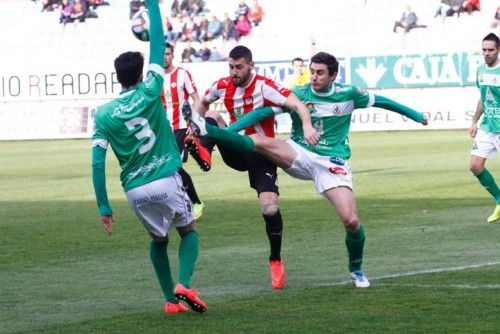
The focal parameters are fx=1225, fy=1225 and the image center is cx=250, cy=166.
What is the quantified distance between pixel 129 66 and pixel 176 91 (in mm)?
7726

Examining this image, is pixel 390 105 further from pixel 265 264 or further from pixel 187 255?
pixel 187 255

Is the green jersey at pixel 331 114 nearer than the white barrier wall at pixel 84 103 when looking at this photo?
Yes

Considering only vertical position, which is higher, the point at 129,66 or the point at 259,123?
the point at 129,66

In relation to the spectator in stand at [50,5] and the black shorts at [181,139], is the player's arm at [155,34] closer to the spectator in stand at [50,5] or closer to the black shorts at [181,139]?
the black shorts at [181,139]

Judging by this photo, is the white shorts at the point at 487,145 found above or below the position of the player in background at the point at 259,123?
below

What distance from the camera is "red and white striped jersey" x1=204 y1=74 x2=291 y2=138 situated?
33.1 feet

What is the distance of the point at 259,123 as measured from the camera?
1033cm

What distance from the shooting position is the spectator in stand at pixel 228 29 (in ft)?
147

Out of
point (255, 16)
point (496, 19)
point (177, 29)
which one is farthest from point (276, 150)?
point (177, 29)

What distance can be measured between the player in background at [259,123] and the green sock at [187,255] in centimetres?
132

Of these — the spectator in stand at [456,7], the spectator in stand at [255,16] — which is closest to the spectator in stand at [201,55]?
the spectator in stand at [255,16]

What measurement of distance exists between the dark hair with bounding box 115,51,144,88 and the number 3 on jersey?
0.27m

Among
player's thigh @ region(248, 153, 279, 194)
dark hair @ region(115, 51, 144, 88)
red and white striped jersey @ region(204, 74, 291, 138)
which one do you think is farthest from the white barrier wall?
dark hair @ region(115, 51, 144, 88)

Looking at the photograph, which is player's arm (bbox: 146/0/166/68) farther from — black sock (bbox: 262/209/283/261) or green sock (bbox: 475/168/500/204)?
green sock (bbox: 475/168/500/204)
